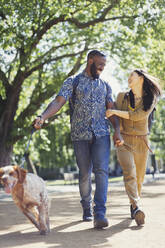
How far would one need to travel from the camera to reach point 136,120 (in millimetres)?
5902

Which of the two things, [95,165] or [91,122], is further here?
[91,122]

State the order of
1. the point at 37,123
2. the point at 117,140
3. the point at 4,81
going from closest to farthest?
the point at 37,123
the point at 117,140
the point at 4,81

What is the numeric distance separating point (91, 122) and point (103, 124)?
0.18 metres

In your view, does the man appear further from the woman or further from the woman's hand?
the woman

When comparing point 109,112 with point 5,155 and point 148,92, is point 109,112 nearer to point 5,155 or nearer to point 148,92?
point 148,92

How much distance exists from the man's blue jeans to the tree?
29.3 ft

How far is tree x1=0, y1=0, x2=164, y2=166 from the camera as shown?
1422cm

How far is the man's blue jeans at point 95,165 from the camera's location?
5523mm

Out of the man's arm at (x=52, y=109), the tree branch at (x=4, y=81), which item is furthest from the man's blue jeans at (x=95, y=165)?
the tree branch at (x=4, y=81)

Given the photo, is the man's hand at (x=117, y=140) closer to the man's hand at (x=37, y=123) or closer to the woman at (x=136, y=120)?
the woman at (x=136, y=120)

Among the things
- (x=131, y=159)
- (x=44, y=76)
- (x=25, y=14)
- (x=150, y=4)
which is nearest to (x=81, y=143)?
(x=131, y=159)

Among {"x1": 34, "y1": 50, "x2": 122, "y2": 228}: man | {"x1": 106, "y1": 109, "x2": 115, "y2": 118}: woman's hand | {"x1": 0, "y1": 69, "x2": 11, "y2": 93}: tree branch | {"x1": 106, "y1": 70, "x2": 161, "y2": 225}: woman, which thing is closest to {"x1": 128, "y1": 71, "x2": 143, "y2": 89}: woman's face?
{"x1": 106, "y1": 70, "x2": 161, "y2": 225}: woman

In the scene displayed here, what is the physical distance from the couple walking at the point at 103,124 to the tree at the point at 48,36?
8.42m

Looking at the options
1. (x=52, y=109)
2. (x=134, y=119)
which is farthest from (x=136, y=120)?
(x=52, y=109)
